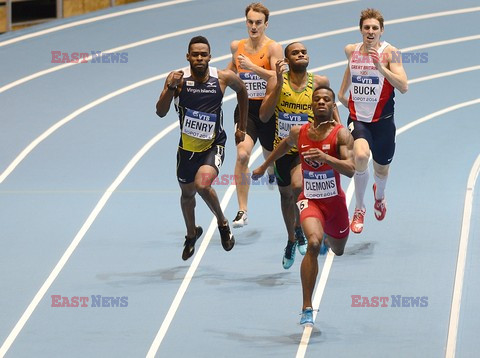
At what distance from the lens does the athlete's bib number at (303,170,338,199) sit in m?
11.1

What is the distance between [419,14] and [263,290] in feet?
30.7

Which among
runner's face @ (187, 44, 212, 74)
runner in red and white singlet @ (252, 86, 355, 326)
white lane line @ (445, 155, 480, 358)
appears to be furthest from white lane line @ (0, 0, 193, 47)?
runner in red and white singlet @ (252, 86, 355, 326)

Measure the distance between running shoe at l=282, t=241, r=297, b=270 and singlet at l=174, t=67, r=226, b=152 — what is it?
1.25m

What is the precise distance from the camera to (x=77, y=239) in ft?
43.6

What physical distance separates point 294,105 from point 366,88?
3.41 ft

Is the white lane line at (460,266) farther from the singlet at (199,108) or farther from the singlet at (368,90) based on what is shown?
the singlet at (199,108)

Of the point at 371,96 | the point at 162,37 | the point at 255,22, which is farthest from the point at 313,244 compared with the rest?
the point at 162,37

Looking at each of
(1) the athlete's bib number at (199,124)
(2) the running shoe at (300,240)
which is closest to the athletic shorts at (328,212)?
(1) the athlete's bib number at (199,124)

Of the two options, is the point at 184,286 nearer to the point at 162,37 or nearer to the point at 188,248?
the point at 188,248

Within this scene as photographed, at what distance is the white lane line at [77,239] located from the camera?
11.3 meters

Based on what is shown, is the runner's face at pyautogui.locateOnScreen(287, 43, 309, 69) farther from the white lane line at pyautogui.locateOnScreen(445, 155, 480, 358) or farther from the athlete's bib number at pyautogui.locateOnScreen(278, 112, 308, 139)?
the white lane line at pyautogui.locateOnScreen(445, 155, 480, 358)

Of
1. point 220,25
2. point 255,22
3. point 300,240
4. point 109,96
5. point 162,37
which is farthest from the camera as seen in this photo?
point 220,25

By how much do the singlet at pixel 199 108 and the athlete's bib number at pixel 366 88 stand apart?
60.6 inches

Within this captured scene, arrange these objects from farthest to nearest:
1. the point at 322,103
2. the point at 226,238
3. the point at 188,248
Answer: the point at 188,248
the point at 226,238
the point at 322,103
